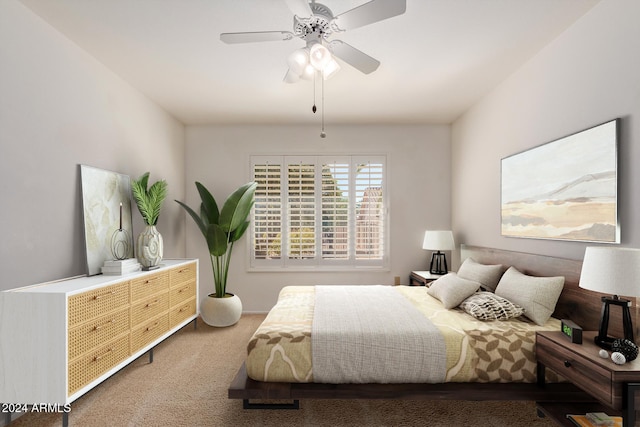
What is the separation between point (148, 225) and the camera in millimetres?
3303

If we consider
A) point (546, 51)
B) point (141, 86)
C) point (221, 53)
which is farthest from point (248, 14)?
point (546, 51)

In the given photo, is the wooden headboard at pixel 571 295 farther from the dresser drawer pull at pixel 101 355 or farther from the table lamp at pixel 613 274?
the dresser drawer pull at pixel 101 355

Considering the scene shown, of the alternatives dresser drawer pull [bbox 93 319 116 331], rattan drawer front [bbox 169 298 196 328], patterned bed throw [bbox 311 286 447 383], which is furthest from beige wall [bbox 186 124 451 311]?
patterned bed throw [bbox 311 286 447 383]

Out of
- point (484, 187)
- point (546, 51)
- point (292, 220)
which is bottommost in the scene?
point (292, 220)

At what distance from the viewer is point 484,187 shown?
382 cm

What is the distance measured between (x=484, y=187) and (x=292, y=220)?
251 centimetres

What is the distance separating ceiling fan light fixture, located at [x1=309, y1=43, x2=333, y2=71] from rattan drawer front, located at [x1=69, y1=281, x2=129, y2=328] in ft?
6.93

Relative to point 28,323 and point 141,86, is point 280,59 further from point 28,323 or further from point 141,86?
point 28,323

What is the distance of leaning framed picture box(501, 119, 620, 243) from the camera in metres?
2.10

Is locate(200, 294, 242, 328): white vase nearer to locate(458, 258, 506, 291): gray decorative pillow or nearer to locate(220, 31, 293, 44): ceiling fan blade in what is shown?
locate(458, 258, 506, 291): gray decorative pillow

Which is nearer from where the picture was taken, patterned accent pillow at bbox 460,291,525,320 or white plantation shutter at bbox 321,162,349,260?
patterned accent pillow at bbox 460,291,525,320

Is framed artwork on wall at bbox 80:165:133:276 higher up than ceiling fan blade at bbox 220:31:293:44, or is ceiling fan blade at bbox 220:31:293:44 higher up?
ceiling fan blade at bbox 220:31:293:44

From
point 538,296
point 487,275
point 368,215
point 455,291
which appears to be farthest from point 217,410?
point 368,215

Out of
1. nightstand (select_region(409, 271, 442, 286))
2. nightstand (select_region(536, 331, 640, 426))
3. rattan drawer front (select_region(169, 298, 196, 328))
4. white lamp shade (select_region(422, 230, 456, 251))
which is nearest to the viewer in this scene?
nightstand (select_region(536, 331, 640, 426))
